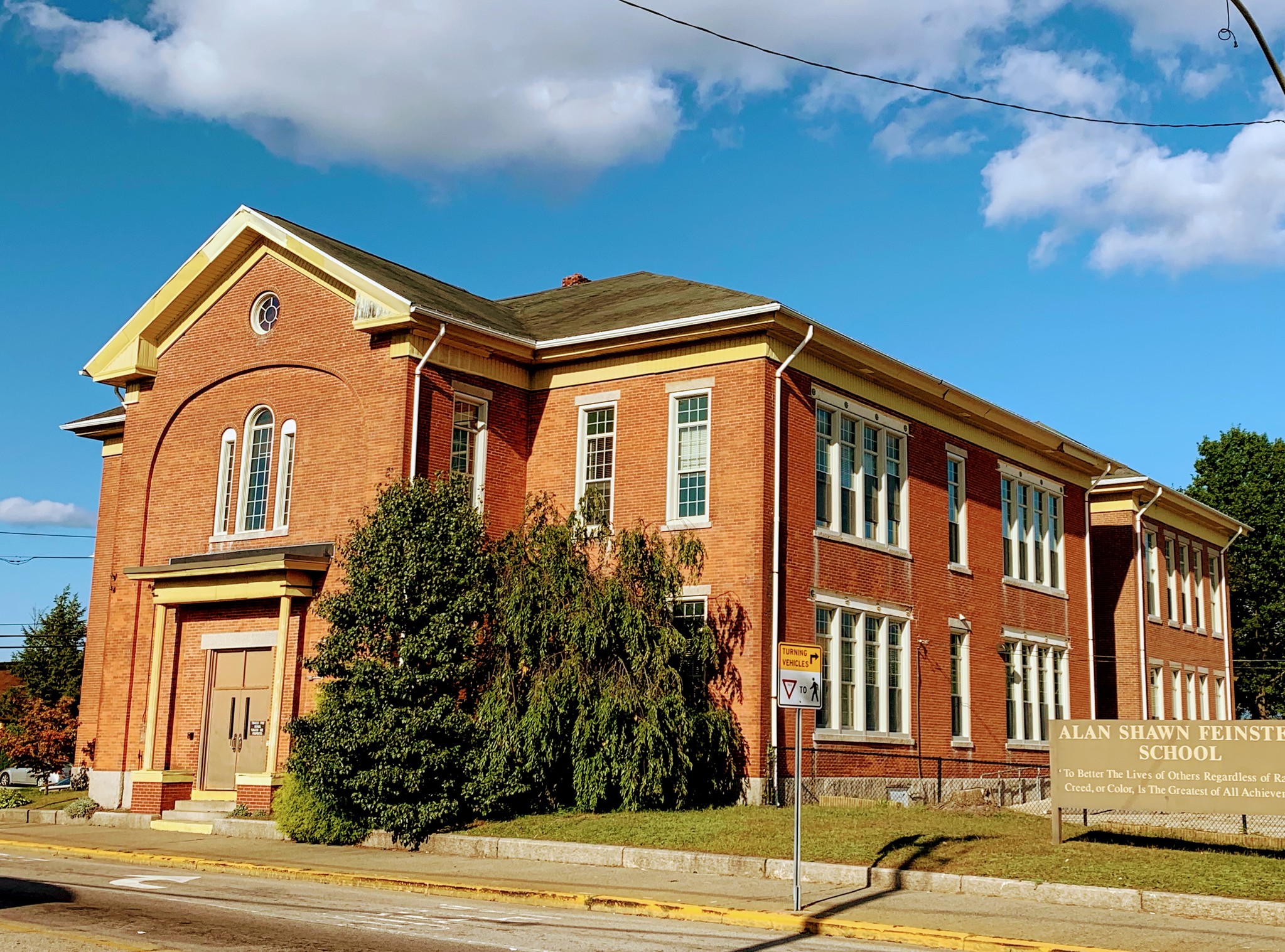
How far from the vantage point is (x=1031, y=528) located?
3278cm

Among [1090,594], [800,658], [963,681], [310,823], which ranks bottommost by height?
[310,823]

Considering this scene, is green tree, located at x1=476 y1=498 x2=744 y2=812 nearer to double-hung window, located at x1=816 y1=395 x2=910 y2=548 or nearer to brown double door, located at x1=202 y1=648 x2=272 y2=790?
double-hung window, located at x1=816 y1=395 x2=910 y2=548

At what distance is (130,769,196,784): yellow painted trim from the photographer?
24422 mm

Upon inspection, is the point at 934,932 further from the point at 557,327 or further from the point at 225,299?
the point at 225,299

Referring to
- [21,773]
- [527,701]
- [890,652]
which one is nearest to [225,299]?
[527,701]

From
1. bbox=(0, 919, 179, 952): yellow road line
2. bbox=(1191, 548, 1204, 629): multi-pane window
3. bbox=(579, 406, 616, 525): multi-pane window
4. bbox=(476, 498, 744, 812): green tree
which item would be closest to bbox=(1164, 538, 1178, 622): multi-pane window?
bbox=(1191, 548, 1204, 629): multi-pane window

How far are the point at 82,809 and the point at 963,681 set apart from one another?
1764cm

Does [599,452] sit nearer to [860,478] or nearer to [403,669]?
[860,478]

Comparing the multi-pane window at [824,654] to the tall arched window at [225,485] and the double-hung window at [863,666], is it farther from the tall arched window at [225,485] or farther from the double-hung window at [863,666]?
the tall arched window at [225,485]

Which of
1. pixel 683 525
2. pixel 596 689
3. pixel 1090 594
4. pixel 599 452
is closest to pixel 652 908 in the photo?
pixel 596 689

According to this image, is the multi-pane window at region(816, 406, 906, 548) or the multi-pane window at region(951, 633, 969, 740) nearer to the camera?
the multi-pane window at region(816, 406, 906, 548)

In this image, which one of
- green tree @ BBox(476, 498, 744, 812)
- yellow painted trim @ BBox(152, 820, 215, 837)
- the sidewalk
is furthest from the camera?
yellow painted trim @ BBox(152, 820, 215, 837)

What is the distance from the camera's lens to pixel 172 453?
90.3ft

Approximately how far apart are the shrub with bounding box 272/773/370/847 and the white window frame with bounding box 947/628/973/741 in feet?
43.4
